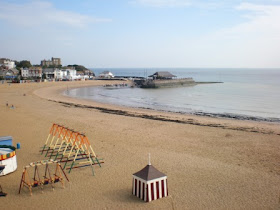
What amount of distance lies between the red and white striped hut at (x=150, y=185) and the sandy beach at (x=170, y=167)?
20 cm

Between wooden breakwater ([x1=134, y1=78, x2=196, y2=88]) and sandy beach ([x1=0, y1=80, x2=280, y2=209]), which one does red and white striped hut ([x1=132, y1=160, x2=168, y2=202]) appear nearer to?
sandy beach ([x1=0, y1=80, x2=280, y2=209])

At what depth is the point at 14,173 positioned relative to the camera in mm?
9664

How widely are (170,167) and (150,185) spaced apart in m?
2.82

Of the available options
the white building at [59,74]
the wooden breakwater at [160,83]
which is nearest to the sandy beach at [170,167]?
the wooden breakwater at [160,83]

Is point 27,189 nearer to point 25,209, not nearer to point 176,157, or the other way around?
point 25,209

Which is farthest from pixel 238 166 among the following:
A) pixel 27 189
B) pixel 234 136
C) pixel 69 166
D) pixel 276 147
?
pixel 27 189

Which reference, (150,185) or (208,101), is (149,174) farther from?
(208,101)

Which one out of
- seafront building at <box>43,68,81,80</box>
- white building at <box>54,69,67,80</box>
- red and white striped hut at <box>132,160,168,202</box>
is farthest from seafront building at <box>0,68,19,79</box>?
red and white striped hut at <box>132,160,168,202</box>

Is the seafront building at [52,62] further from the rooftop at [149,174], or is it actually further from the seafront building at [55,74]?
the rooftop at [149,174]

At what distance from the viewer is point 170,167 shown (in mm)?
10367

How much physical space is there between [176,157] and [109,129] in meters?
6.59

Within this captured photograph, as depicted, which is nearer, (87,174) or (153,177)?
(153,177)

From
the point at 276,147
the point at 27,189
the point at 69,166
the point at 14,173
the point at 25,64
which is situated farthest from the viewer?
the point at 25,64

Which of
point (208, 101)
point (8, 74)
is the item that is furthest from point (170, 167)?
point (8, 74)
